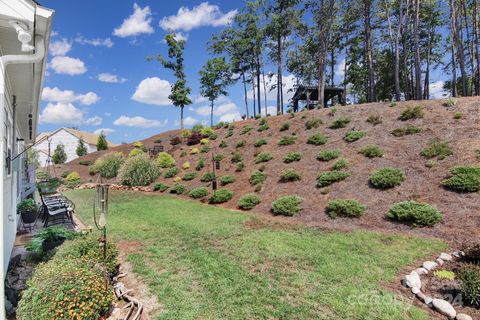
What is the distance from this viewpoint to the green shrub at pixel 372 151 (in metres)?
11.6

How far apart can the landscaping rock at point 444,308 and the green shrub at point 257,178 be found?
928 cm

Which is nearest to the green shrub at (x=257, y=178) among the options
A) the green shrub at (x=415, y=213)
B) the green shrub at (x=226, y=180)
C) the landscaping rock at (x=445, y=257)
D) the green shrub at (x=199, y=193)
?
the green shrub at (x=226, y=180)

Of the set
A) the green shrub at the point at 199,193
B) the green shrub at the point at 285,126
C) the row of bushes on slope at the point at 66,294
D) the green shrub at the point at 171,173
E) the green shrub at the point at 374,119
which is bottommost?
the row of bushes on slope at the point at 66,294

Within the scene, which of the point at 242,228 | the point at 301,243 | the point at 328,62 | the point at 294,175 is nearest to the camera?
the point at 301,243

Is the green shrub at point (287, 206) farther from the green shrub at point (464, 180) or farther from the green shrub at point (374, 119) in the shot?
the green shrub at point (374, 119)

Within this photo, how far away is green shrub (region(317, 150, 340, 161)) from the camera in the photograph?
42.0 feet

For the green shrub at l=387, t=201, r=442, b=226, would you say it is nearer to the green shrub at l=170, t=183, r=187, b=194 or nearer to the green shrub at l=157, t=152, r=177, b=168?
the green shrub at l=170, t=183, r=187, b=194

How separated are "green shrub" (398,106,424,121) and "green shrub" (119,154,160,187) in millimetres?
14975

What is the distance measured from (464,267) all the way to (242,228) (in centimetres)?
503

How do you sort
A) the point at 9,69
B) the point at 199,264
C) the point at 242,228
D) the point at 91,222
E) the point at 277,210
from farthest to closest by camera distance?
1. the point at 277,210
2. the point at 91,222
3. the point at 242,228
4. the point at 199,264
5. the point at 9,69

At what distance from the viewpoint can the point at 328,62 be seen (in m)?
32.0

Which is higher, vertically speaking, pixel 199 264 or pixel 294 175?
pixel 294 175

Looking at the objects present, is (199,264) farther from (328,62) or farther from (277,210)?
(328,62)

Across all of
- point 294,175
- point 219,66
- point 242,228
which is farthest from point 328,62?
point 242,228
